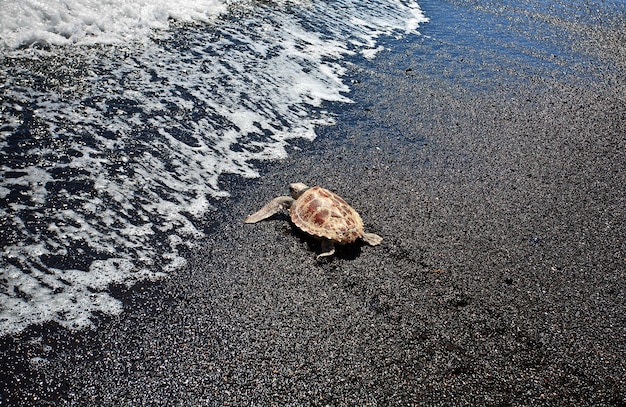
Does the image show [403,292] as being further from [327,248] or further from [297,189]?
[297,189]

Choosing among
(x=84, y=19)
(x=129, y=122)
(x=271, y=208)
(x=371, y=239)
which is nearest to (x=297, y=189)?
(x=271, y=208)

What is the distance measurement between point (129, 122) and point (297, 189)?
106 inches

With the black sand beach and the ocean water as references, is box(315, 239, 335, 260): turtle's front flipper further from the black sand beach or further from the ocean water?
the ocean water

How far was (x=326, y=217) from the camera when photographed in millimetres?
4371

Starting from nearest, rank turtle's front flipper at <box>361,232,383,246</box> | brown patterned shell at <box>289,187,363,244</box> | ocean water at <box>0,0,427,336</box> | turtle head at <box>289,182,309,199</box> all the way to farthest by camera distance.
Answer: ocean water at <box>0,0,427,336</box> < brown patterned shell at <box>289,187,363,244</box> < turtle's front flipper at <box>361,232,383,246</box> < turtle head at <box>289,182,309,199</box>

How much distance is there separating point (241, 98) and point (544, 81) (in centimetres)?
604

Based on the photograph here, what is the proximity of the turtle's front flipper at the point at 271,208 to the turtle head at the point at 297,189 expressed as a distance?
0.41 ft

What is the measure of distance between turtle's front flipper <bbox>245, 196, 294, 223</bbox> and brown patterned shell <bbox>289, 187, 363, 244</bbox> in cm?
10

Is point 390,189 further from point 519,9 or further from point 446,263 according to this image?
point 519,9

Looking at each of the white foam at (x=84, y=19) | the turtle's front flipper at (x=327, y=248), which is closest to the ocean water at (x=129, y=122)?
the white foam at (x=84, y=19)

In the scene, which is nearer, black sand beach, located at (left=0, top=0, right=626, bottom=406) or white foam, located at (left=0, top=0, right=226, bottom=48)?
black sand beach, located at (left=0, top=0, right=626, bottom=406)

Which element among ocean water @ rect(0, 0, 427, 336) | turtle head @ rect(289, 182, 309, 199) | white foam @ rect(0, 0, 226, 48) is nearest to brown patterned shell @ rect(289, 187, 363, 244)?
turtle head @ rect(289, 182, 309, 199)

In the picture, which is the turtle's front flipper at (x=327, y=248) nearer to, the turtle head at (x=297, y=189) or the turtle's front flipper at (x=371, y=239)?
the turtle's front flipper at (x=371, y=239)

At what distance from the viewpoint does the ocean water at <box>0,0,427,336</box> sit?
151 inches
